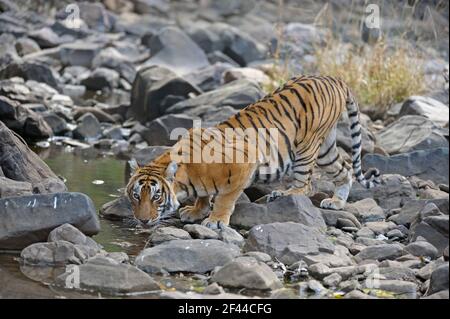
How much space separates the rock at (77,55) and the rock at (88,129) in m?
5.60

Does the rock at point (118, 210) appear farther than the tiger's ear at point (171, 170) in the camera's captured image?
Yes

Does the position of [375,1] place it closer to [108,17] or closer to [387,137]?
[387,137]

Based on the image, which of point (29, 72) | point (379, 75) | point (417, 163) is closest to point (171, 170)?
point (417, 163)

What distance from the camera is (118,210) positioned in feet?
27.3

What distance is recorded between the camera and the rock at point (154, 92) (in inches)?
533

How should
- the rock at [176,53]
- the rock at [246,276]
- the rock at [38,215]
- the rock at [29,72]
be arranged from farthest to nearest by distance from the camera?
the rock at [176,53]
the rock at [29,72]
the rock at [38,215]
the rock at [246,276]

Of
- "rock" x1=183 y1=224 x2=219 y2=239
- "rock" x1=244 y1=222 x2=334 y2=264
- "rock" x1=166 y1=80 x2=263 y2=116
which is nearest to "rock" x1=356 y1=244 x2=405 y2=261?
"rock" x1=244 y1=222 x2=334 y2=264

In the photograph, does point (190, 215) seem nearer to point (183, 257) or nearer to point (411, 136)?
point (183, 257)

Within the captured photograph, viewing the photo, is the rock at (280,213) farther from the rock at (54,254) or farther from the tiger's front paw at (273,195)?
the rock at (54,254)

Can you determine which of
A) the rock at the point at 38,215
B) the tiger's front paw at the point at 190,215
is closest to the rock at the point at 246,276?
the rock at the point at 38,215

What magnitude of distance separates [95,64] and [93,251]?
11.5m

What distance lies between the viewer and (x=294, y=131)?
877 centimetres

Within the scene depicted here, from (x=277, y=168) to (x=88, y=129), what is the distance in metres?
4.71
